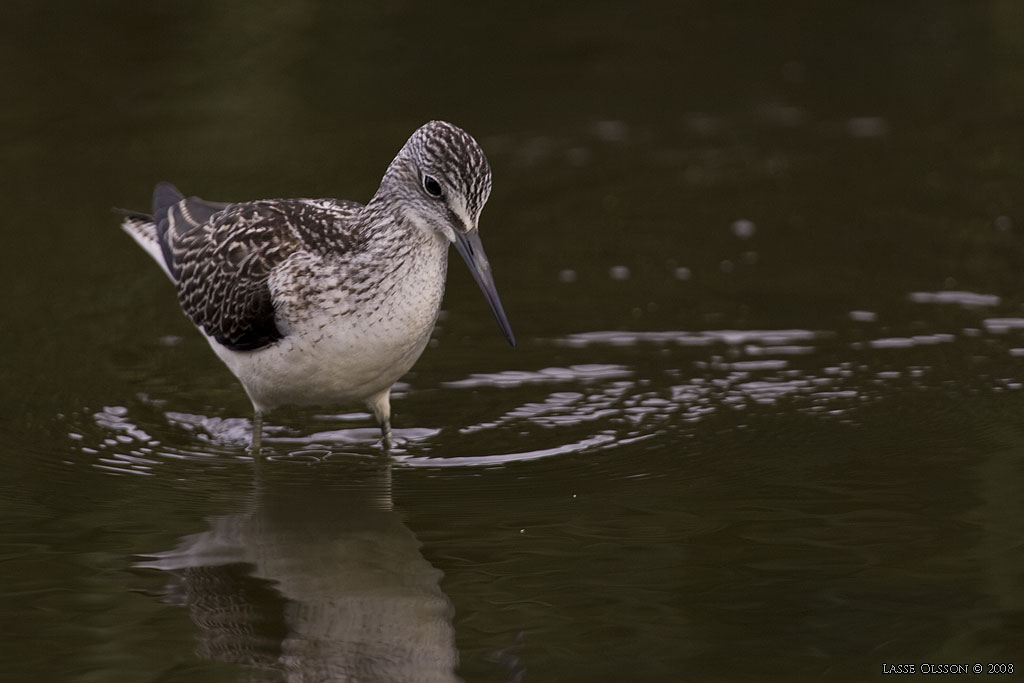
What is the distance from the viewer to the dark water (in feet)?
19.4

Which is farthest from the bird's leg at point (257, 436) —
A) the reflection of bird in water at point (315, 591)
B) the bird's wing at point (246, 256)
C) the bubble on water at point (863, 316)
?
the bubble on water at point (863, 316)

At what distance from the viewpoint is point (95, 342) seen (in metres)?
9.52

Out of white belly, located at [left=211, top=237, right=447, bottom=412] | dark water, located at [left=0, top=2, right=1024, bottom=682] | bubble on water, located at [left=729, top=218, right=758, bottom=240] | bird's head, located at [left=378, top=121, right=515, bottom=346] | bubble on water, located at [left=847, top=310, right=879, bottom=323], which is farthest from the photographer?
bubble on water, located at [left=729, top=218, right=758, bottom=240]

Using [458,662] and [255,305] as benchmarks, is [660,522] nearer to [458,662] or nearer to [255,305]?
[458,662]

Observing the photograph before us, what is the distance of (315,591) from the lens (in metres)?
6.29

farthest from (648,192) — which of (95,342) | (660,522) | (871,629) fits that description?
(871,629)

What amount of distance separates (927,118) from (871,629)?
8.45m

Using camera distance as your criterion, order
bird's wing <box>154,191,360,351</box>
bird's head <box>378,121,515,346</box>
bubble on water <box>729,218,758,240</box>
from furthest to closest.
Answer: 1. bubble on water <box>729,218,758,240</box>
2. bird's wing <box>154,191,360,351</box>
3. bird's head <box>378,121,515,346</box>

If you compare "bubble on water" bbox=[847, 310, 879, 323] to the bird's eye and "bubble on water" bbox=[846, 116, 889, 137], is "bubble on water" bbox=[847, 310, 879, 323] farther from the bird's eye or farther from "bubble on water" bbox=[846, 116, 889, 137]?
"bubble on water" bbox=[846, 116, 889, 137]

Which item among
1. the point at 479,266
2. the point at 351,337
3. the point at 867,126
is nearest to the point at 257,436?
the point at 351,337

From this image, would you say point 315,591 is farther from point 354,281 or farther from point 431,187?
point 431,187

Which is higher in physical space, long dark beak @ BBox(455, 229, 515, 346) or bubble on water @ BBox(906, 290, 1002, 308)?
long dark beak @ BBox(455, 229, 515, 346)

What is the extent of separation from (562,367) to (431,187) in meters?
2.03

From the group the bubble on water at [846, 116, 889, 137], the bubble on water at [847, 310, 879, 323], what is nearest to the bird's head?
the bubble on water at [847, 310, 879, 323]
